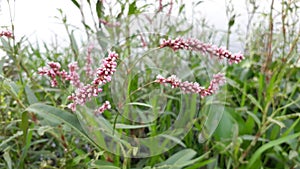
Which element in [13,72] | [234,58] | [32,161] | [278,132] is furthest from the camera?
[13,72]

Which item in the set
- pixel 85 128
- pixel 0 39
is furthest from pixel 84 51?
pixel 0 39


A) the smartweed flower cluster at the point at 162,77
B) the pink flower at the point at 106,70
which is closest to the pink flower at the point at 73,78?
the smartweed flower cluster at the point at 162,77

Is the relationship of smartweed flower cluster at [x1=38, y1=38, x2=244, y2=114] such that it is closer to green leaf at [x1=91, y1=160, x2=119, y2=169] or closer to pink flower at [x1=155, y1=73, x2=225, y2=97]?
pink flower at [x1=155, y1=73, x2=225, y2=97]

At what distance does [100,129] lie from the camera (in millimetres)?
563

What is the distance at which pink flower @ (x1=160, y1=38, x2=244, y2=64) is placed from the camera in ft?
Result: 1.53

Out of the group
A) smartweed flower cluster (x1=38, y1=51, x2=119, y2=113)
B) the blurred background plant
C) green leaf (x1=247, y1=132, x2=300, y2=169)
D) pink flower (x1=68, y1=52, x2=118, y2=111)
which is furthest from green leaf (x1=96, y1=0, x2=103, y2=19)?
green leaf (x1=247, y1=132, x2=300, y2=169)

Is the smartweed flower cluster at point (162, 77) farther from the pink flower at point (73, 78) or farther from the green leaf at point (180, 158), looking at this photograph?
the green leaf at point (180, 158)

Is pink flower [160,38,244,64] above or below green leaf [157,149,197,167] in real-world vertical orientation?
above

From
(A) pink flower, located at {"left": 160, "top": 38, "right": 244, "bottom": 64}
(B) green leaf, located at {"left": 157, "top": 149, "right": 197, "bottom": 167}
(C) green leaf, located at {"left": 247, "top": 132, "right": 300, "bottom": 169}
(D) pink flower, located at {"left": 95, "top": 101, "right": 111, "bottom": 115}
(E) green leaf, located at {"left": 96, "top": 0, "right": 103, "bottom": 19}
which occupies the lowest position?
(C) green leaf, located at {"left": 247, "top": 132, "right": 300, "bottom": 169}

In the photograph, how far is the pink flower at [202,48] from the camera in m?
0.47

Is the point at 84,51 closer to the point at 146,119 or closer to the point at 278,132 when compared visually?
the point at 146,119

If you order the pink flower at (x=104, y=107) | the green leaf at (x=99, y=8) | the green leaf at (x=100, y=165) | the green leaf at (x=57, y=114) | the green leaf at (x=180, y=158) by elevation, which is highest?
the green leaf at (x=99, y=8)

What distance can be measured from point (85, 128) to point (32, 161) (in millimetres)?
528

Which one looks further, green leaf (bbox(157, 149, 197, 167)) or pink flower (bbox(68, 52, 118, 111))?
green leaf (bbox(157, 149, 197, 167))
